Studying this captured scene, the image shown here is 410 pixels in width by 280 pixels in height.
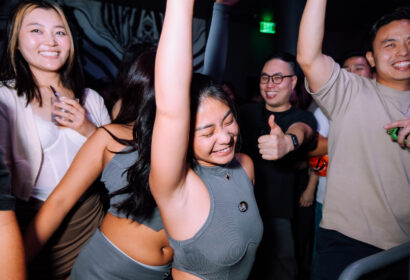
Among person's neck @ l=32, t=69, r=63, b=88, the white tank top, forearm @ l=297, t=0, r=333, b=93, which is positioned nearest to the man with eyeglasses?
forearm @ l=297, t=0, r=333, b=93

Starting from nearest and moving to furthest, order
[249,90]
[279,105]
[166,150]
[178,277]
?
[166,150], [178,277], [279,105], [249,90]

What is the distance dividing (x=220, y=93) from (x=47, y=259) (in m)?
1.19

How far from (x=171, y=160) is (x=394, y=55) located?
1.42 meters

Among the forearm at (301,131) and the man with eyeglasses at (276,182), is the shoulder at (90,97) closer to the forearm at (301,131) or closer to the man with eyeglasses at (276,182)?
the man with eyeglasses at (276,182)

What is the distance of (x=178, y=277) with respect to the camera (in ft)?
3.36

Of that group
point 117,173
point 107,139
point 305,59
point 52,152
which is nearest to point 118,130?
point 107,139

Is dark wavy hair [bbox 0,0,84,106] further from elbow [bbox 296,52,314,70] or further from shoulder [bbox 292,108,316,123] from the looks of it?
shoulder [bbox 292,108,316,123]

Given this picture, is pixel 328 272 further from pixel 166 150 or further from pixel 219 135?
pixel 166 150

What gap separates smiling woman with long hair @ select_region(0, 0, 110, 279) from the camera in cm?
133

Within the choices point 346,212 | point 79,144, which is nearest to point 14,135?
point 79,144

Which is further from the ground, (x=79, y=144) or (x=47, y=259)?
(x=79, y=144)

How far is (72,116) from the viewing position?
1.46 metres

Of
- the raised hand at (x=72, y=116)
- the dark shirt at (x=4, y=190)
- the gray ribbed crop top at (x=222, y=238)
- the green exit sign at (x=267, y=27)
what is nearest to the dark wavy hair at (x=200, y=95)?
the gray ribbed crop top at (x=222, y=238)

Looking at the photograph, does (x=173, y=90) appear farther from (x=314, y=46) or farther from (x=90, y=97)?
(x=90, y=97)
